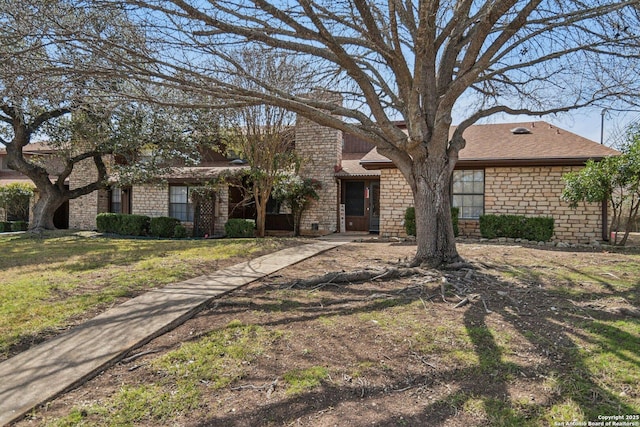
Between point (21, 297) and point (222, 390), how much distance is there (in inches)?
158

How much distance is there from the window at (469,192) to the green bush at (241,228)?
7573 millimetres

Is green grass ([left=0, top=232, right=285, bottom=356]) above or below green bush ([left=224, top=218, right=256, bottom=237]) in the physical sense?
below

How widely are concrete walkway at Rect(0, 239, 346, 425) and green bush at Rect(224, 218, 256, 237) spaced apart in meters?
9.05

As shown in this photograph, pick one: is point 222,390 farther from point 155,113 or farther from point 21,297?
point 155,113

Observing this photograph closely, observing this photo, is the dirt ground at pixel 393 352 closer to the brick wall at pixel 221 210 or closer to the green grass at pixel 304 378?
the green grass at pixel 304 378

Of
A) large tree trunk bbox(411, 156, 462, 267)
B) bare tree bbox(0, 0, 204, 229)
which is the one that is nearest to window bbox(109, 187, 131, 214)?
bare tree bbox(0, 0, 204, 229)

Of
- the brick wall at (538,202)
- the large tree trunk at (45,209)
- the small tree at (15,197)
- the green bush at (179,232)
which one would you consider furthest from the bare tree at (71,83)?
the brick wall at (538,202)

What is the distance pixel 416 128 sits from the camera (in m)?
6.61

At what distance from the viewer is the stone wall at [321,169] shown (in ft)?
55.1

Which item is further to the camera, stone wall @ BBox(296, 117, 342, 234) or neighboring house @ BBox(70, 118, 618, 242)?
stone wall @ BBox(296, 117, 342, 234)

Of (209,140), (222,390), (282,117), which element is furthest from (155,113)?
(222,390)

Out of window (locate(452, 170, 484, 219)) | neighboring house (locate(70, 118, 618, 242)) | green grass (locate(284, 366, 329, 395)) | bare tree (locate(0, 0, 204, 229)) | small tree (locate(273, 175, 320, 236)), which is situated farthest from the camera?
small tree (locate(273, 175, 320, 236))

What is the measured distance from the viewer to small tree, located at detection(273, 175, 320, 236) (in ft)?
50.2

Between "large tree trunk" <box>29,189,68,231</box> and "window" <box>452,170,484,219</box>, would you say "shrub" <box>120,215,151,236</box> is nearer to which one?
"large tree trunk" <box>29,189,68,231</box>
